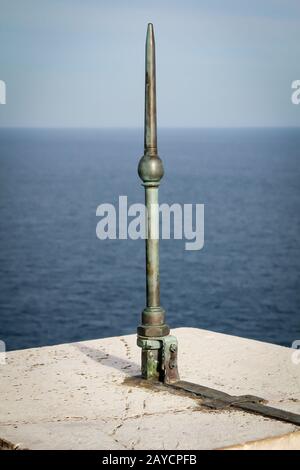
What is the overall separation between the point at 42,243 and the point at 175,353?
5118cm

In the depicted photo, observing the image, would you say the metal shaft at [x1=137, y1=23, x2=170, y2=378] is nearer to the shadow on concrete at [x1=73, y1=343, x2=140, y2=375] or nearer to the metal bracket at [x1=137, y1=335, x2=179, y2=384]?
the metal bracket at [x1=137, y1=335, x2=179, y2=384]

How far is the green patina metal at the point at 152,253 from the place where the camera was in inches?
260

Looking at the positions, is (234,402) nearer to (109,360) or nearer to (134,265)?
(109,360)

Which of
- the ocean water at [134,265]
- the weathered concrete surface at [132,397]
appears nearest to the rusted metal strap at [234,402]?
the weathered concrete surface at [132,397]

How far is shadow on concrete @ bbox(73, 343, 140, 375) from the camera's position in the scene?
7238 mm

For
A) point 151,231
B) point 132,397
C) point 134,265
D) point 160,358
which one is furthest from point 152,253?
point 134,265

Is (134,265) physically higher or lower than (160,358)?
lower

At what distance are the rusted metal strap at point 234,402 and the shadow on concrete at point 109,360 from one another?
607 mm

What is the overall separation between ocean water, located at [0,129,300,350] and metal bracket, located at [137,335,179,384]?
92.5 ft

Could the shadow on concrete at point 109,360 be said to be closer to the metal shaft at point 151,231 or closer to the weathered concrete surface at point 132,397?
the weathered concrete surface at point 132,397

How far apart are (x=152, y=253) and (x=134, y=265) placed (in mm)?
43160

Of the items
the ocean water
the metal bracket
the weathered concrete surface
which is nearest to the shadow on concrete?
the weathered concrete surface

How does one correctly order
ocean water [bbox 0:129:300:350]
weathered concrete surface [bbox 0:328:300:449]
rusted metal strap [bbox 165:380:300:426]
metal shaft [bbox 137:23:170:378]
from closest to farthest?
weathered concrete surface [bbox 0:328:300:449], rusted metal strap [bbox 165:380:300:426], metal shaft [bbox 137:23:170:378], ocean water [bbox 0:129:300:350]

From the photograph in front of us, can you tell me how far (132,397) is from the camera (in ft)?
21.1
